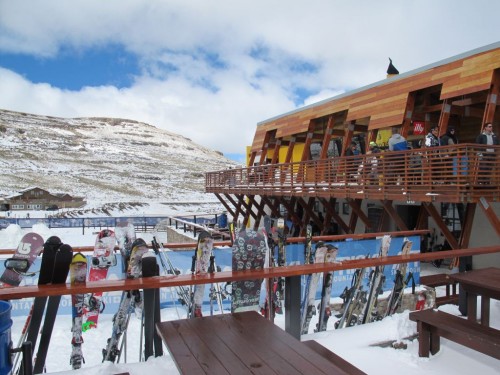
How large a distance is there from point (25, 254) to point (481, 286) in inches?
148

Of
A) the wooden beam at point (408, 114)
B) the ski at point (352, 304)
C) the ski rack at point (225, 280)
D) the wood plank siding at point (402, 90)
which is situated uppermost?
the wood plank siding at point (402, 90)

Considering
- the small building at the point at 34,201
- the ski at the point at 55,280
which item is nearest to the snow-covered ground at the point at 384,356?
the ski at the point at 55,280

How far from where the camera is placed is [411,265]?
19.1 feet

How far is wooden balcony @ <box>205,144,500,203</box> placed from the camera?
27.0 ft

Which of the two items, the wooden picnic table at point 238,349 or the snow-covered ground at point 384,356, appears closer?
the wooden picnic table at point 238,349

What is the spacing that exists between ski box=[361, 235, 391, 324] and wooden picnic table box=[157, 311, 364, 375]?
2.27 metres

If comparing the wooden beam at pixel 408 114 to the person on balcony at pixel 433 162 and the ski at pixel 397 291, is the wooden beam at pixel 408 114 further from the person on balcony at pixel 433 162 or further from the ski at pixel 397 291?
the ski at pixel 397 291

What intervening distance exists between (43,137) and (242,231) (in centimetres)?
10743

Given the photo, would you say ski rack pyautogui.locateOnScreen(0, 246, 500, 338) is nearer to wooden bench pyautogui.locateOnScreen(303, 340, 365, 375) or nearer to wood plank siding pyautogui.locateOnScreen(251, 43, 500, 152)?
wooden bench pyautogui.locateOnScreen(303, 340, 365, 375)

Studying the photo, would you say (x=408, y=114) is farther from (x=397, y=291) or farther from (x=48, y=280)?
(x=48, y=280)

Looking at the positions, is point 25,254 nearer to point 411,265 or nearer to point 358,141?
point 411,265

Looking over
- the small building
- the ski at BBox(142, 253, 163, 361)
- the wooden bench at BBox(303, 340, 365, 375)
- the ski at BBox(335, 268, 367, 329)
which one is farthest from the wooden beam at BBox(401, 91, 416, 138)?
the small building

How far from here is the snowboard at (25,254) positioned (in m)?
3.14

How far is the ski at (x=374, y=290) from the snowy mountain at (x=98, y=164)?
151 ft
